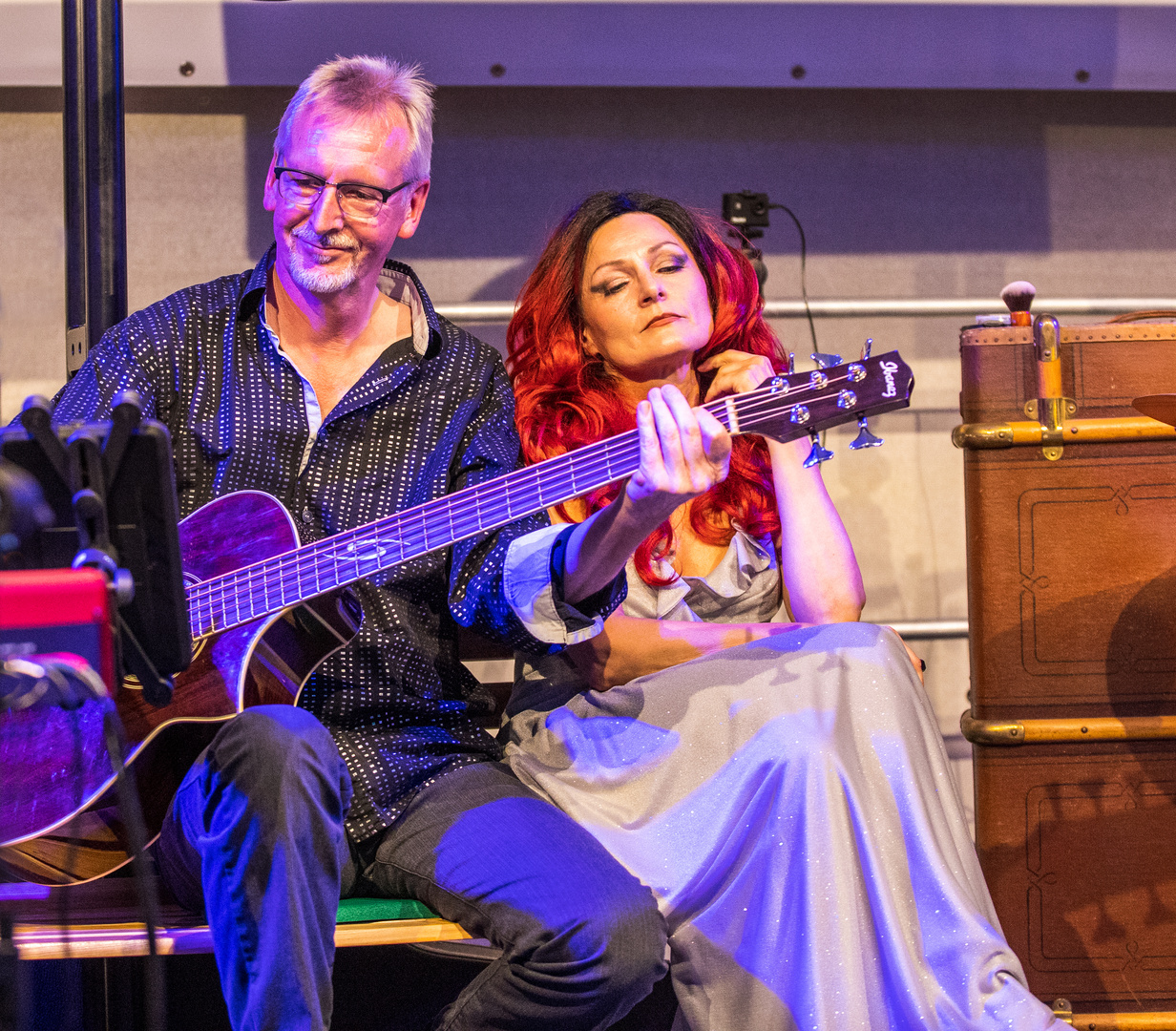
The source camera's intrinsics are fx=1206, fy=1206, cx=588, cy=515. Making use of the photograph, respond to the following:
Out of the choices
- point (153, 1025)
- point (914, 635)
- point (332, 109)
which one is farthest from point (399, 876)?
point (914, 635)

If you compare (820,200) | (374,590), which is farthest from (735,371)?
(820,200)

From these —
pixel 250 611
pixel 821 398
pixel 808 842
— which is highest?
pixel 821 398

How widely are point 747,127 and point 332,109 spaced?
1419mm

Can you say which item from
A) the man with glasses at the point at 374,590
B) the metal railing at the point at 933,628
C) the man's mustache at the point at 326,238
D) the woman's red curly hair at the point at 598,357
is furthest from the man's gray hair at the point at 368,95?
the metal railing at the point at 933,628

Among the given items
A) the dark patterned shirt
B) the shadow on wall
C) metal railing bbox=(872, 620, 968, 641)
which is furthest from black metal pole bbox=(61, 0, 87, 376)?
metal railing bbox=(872, 620, 968, 641)

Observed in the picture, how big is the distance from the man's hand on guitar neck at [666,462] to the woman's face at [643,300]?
540mm

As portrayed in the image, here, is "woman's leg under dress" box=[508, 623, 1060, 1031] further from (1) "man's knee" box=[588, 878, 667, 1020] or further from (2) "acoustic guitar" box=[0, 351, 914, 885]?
(2) "acoustic guitar" box=[0, 351, 914, 885]

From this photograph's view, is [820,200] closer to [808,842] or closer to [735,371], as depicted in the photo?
[735,371]

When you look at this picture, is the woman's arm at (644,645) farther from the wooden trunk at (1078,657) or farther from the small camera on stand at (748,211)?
the small camera on stand at (748,211)

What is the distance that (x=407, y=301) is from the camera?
83.7 inches

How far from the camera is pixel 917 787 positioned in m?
1.66

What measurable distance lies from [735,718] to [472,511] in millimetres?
484

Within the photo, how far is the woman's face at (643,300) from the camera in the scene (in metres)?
2.10

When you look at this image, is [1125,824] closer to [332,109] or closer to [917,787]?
[917,787]
